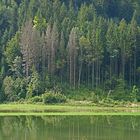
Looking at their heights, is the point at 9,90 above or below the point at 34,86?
below

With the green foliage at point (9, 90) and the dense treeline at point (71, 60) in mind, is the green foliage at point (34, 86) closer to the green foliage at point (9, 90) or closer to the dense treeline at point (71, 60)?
the dense treeline at point (71, 60)

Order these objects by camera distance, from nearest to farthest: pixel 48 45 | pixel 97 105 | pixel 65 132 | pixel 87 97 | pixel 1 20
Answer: pixel 65 132 → pixel 97 105 → pixel 87 97 → pixel 48 45 → pixel 1 20

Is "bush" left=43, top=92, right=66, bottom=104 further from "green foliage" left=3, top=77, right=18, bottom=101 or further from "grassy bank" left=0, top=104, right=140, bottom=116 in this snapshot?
"green foliage" left=3, top=77, right=18, bottom=101

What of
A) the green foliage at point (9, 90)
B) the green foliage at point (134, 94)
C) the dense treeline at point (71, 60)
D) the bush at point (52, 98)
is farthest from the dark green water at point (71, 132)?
the dense treeline at point (71, 60)

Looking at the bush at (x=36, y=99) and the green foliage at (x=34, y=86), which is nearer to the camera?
the bush at (x=36, y=99)

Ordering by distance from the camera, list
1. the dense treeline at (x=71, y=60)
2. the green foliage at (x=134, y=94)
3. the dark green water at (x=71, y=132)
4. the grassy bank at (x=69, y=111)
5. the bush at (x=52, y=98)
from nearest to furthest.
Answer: the dark green water at (x=71, y=132), the grassy bank at (x=69, y=111), the bush at (x=52, y=98), the green foliage at (x=134, y=94), the dense treeline at (x=71, y=60)

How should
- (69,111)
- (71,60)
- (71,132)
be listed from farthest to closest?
(71,60) < (69,111) < (71,132)

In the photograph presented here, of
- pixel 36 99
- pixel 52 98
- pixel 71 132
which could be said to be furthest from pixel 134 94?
pixel 71 132

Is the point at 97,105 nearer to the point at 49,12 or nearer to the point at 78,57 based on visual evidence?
the point at 78,57

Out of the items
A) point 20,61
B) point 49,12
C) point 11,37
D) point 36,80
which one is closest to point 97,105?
point 36,80

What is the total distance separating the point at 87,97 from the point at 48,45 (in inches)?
800

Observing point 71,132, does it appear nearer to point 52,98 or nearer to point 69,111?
point 69,111

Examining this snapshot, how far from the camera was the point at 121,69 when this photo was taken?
137750mm

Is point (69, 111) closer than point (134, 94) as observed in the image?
Yes
